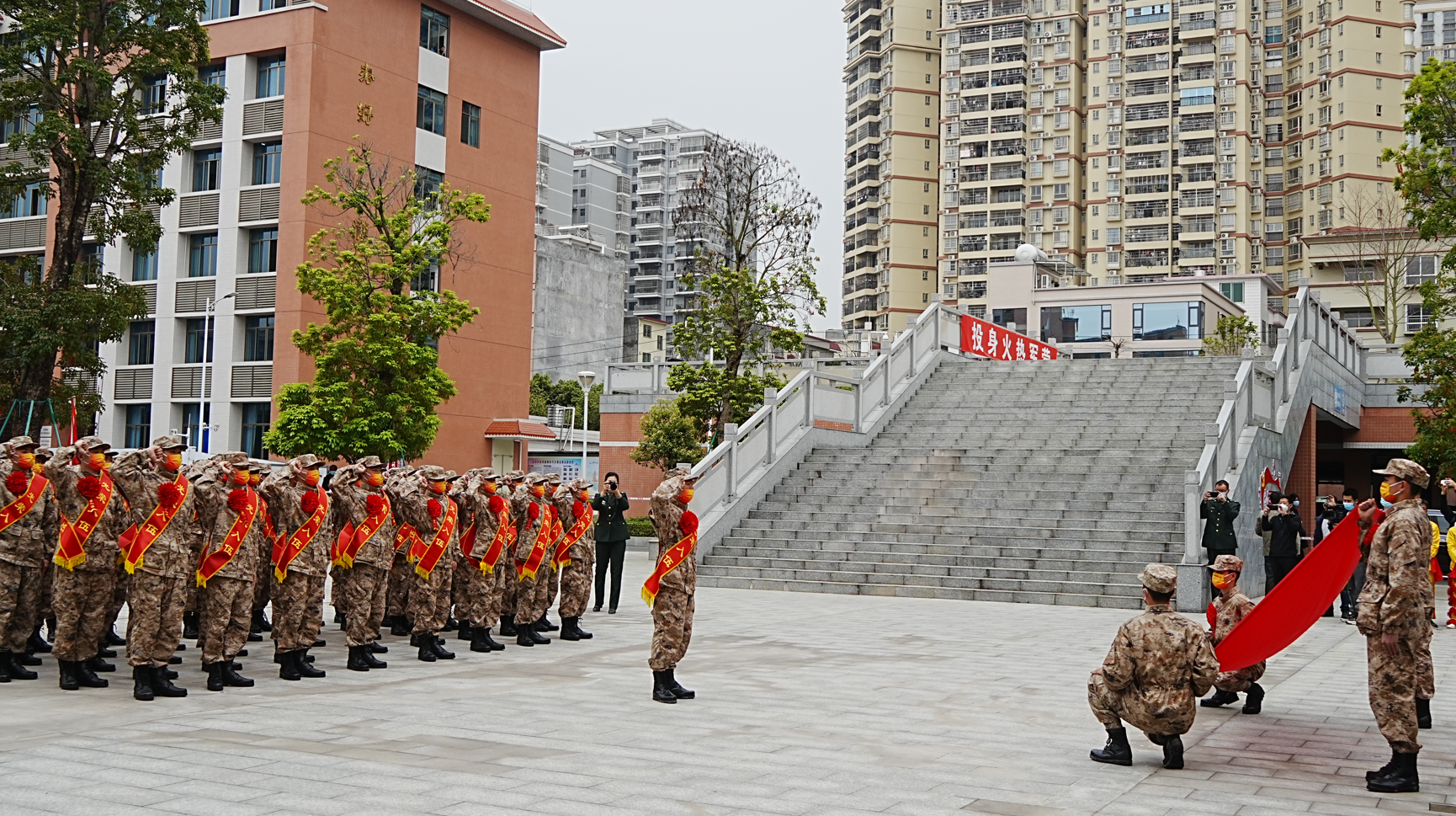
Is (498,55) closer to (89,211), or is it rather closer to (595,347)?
(89,211)

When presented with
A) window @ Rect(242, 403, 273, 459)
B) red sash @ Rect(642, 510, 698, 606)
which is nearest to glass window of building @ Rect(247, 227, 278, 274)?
window @ Rect(242, 403, 273, 459)

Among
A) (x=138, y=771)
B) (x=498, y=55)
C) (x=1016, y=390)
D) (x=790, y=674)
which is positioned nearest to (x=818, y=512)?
(x=1016, y=390)

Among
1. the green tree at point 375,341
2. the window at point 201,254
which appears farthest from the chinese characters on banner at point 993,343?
the window at point 201,254

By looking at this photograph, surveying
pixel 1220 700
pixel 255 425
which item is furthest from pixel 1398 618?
pixel 255 425

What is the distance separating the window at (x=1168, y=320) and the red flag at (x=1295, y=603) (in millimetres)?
54973

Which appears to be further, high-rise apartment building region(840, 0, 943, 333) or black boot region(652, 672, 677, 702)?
high-rise apartment building region(840, 0, 943, 333)

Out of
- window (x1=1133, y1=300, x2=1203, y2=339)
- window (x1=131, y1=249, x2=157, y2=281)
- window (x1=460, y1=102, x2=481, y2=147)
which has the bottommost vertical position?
window (x1=131, y1=249, x2=157, y2=281)

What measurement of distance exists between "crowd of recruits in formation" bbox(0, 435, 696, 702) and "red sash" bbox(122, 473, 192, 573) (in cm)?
1

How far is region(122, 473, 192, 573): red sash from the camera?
29.3 ft

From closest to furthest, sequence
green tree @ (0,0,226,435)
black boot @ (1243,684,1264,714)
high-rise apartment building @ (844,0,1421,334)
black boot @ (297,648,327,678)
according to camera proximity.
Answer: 1. black boot @ (1243,684,1264,714)
2. black boot @ (297,648,327,678)
3. green tree @ (0,0,226,435)
4. high-rise apartment building @ (844,0,1421,334)

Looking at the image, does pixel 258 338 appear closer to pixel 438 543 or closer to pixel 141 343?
pixel 141 343

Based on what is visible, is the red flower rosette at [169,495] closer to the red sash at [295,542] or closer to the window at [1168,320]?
the red sash at [295,542]

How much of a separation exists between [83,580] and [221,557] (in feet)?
3.27

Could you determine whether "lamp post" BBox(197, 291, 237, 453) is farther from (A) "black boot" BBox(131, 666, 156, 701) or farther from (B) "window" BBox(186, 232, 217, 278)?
(A) "black boot" BBox(131, 666, 156, 701)
